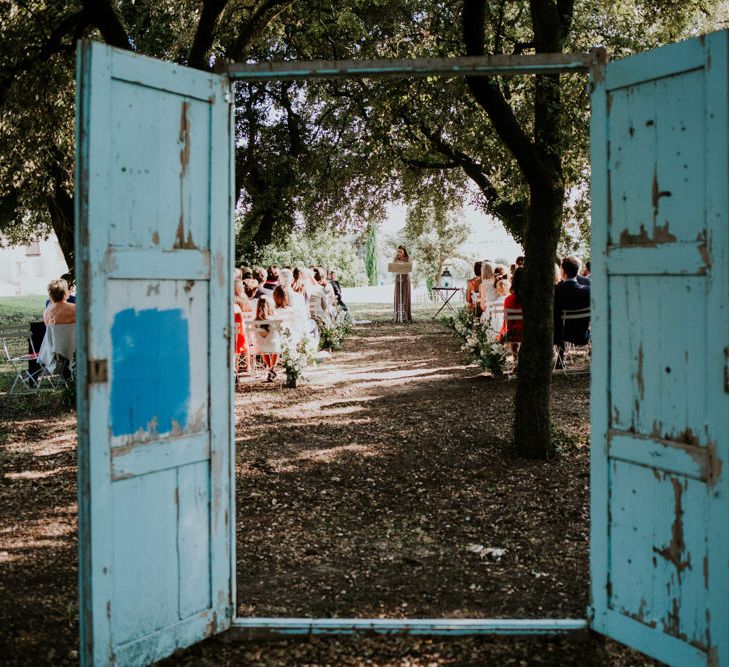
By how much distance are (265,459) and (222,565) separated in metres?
3.75

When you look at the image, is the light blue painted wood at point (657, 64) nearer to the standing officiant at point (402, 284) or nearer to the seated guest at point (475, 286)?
the seated guest at point (475, 286)

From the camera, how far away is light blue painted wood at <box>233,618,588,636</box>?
372 cm

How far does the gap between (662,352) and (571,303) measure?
7670mm

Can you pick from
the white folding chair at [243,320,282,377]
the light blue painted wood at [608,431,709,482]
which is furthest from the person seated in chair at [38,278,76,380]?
the light blue painted wood at [608,431,709,482]

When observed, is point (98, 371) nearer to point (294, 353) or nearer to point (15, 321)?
point (294, 353)

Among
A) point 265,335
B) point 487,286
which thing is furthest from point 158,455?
point 487,286

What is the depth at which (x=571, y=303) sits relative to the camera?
10766 millimetres

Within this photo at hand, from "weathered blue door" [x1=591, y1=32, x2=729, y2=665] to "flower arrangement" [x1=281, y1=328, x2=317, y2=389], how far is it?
782 centimetres

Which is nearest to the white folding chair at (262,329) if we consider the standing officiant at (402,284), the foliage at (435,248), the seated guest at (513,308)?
the seated guest at (513,308)

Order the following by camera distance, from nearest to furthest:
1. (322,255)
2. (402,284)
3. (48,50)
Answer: (48,50)
(402,284)
(322,255)

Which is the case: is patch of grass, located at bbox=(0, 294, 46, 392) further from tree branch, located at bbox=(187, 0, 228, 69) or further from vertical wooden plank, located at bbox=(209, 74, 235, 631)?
vertical wooden plank, located at bbox=(209, 74, 235, 631)

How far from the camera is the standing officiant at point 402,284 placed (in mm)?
22203

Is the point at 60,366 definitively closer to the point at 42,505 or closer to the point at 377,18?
the point at 42,505

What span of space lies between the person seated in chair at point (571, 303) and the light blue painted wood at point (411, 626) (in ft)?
24.2
